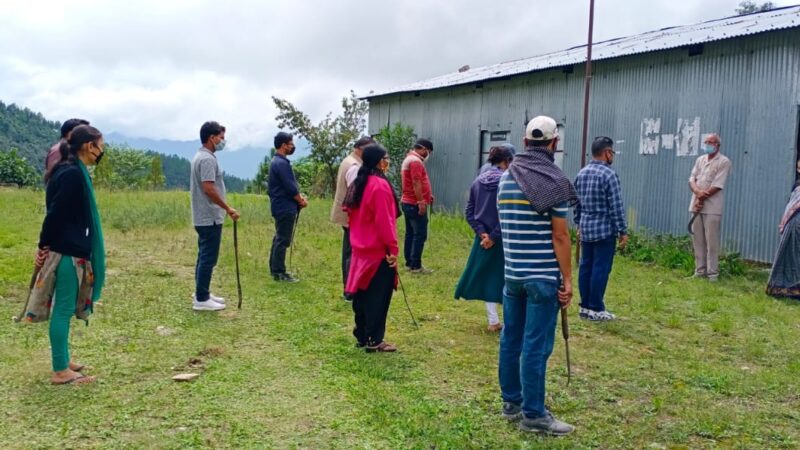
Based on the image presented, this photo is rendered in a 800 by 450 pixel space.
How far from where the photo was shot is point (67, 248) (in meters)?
4.54

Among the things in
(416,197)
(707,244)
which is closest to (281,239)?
(416,197)

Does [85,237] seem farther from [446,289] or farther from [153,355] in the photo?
[446,289]

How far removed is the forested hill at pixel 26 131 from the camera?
187ft

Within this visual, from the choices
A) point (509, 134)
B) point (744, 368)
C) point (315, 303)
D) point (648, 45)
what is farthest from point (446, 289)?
point (509, 134)

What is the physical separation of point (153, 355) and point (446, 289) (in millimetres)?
3742

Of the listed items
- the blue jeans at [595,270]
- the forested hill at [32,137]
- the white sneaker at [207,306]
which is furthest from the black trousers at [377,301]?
the forested hill at [32,137]

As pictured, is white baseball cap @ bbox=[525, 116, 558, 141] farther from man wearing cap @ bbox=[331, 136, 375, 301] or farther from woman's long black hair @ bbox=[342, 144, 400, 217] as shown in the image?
man wearing cap @ bbox=[331, 136, 375, 301]

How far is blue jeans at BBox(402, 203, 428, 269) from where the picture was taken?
359 inches

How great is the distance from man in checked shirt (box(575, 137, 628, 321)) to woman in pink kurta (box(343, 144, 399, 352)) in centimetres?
211

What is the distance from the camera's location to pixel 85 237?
15.1 ft

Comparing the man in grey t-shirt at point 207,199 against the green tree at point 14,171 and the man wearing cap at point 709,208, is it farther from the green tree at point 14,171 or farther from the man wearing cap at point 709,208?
the green tree at point 14,171

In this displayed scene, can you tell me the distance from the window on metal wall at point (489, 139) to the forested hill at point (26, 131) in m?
47.2

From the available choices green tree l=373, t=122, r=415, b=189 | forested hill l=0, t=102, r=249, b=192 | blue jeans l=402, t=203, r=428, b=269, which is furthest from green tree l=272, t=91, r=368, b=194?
forested hill l=0, t=102, r=249, b=192

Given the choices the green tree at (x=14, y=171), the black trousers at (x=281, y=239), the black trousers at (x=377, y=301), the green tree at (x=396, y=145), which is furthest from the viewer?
the green tree at (x=14, y=171)
